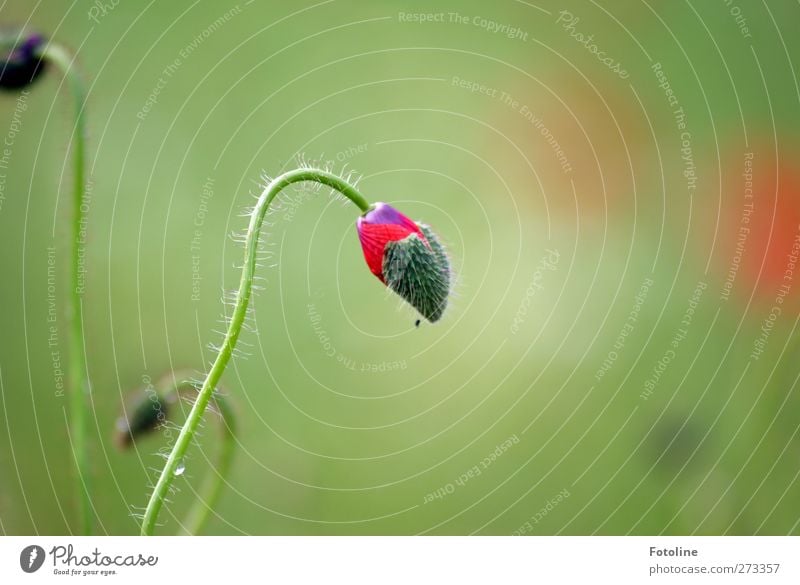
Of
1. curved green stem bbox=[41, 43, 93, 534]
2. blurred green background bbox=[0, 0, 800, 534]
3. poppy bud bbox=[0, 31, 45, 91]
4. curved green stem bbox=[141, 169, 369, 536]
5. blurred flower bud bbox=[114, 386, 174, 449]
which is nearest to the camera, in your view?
curved green stem bbox=[141, 169, 369, 536]

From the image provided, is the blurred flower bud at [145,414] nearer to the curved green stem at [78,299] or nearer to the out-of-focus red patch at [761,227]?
the curved green stem at [78,299]

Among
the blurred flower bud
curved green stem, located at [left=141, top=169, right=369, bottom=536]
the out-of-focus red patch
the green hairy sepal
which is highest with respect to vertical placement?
the out-of-focus red patch

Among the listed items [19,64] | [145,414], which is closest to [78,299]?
[145,414]

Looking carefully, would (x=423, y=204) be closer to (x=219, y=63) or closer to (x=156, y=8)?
(x=219, y=63)

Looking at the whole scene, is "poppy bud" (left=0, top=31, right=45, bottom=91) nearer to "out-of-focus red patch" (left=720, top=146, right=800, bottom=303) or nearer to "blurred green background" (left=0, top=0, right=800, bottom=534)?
"blurred green background" (left=0, top=0, right=800, bottom=534)

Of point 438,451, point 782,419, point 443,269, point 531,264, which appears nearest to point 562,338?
point 531,264

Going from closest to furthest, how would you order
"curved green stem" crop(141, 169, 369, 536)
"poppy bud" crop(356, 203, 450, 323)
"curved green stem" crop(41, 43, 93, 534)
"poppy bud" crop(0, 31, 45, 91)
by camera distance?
"curved green stem" crop(141, 169, 369, 536)
"poppy bud" crop(356, 203, 450, 323)
"curved green stem" crop(41, 43, 93, 534)
"poppy bud" crop(0, 31, 45, 91)

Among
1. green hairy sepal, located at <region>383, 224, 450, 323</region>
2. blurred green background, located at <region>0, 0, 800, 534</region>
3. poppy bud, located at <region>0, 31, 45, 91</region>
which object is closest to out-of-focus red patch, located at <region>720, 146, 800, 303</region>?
blurred green background, located at <region>0, 0, 800, 534</region>
